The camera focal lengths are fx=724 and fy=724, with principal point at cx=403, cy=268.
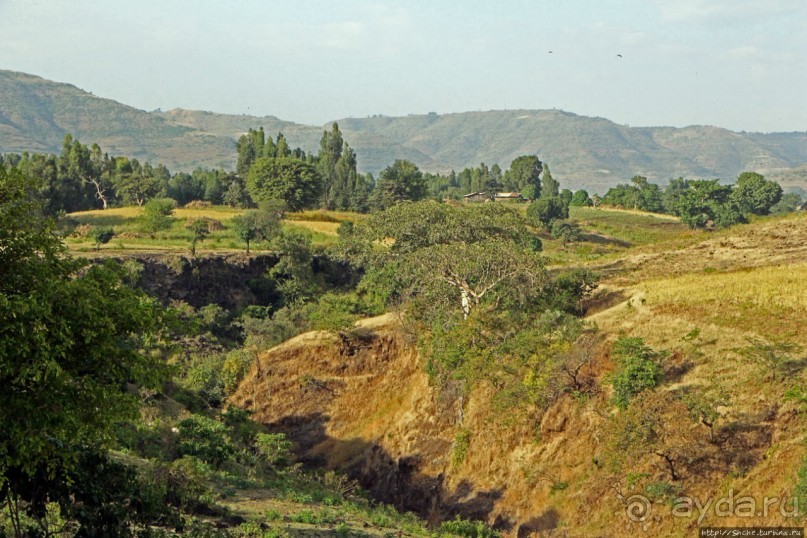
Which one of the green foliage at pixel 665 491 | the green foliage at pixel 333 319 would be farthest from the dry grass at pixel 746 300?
the green foliage at pixel 333 319

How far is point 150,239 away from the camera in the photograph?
8362cm

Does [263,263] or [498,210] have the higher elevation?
[498,210]

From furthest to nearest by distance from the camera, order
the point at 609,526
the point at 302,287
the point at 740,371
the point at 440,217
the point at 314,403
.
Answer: the point at 302,287, the point at 440,217, the point at 314,403, the point at 740,371, the point at 609,526

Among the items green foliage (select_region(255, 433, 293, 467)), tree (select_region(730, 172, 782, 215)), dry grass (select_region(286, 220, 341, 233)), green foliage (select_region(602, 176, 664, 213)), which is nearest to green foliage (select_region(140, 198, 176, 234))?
dry grass (select_region(286, 220, 341, 233))

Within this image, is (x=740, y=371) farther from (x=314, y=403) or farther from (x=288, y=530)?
(x=314, y=403)

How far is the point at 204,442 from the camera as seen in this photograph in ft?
94.9

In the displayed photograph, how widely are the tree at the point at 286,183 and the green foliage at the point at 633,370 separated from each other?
78798mm

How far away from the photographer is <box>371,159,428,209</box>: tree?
127 metres

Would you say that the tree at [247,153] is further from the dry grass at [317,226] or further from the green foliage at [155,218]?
the green foliage at [155,218]

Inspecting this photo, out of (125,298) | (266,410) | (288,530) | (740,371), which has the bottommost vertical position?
(266,410)

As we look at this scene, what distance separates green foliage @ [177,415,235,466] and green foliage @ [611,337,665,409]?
55.1 ft

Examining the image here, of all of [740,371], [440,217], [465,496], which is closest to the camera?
[740,371]

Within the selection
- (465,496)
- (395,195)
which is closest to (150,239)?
(395,195)

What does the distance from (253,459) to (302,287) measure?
142 feet
